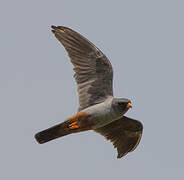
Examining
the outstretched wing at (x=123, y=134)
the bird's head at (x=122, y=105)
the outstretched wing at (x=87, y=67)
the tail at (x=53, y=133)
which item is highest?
the outstretched wing at (x=87, y=67)

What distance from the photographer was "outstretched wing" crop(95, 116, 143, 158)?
1577cm

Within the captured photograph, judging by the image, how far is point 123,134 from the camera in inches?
632

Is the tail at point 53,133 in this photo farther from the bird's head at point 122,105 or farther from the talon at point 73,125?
the bird's head at point 122,105

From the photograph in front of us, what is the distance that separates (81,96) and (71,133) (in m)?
1.11

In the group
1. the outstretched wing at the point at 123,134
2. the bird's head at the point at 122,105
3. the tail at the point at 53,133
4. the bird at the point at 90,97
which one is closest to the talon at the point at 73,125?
the bird at the point at 90,97

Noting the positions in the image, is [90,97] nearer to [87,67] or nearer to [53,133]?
[87,67]

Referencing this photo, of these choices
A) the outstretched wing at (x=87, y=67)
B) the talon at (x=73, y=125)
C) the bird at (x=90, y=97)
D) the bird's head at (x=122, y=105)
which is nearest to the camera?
the bird's head at (x=122, y=105)

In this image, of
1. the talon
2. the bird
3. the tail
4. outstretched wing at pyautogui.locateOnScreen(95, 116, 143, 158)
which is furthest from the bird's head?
outstretched wing at pyautogui.locateOnScreen(95, 116, 143, 158)

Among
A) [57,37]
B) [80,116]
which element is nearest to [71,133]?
[80,116]

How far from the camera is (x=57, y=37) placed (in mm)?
15180

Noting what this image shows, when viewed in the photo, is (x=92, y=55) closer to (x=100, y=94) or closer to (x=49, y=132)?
(x=100, y=94)

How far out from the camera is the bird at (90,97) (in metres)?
14.1

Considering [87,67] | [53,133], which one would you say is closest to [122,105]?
[87,67]

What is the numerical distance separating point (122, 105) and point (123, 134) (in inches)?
92.3
